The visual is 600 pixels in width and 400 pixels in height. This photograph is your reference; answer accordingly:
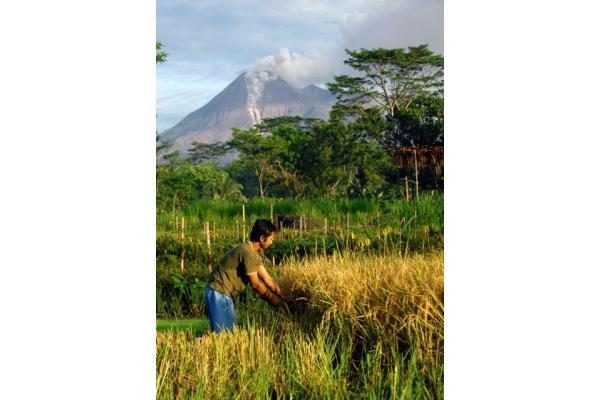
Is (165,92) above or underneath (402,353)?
above

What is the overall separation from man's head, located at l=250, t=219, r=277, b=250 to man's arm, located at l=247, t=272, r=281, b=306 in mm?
206

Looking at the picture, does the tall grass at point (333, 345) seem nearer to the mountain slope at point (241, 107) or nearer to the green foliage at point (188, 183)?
the green foliage at point (188, 183)

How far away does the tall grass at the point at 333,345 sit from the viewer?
3.87m

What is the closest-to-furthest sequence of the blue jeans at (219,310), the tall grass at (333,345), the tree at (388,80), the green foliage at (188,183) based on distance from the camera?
the tall grass at (333,345), the tree at (388,80), the blue jeans at (219,310), the green foliage at (188,183)

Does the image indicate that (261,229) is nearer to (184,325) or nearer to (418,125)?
(184,325)

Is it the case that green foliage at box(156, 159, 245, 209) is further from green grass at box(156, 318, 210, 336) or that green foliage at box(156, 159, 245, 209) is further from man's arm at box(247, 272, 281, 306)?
green grass at box(156, 318, 210, 336)

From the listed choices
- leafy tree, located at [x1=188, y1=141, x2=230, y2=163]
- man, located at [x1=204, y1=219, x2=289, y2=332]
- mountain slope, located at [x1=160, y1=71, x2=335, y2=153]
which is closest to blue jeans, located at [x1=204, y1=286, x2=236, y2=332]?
man, located at [x1=204, y1=219, x2=289, y2=332]

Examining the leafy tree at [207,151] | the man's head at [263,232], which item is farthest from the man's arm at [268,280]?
the leafy tree at [207,151]

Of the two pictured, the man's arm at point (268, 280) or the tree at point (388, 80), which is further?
the man's arm at point (268, 280)
